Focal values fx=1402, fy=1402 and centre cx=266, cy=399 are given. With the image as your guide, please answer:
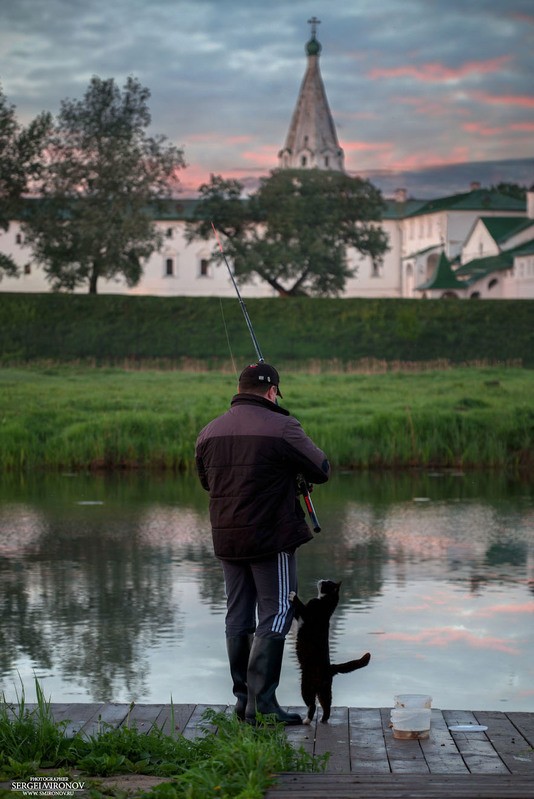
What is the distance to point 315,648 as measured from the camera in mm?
6707

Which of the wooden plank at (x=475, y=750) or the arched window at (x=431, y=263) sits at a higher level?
the arched window at (x=431, y=263)

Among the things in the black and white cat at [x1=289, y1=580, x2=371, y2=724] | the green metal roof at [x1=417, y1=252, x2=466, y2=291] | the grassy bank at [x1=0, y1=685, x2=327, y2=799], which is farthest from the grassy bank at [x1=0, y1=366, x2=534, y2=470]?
the green metal roof at [x1=417, y1=252, x2=466, y2=291]

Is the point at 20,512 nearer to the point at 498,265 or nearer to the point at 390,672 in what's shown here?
the point at 390,672

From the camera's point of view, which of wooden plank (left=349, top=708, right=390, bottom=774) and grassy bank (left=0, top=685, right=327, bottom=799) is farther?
wooden plank (left=349, top=708, right=390, bottom=774)

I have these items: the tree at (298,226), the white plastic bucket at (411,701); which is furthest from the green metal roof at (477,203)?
the white plastic bucket at (411,701)

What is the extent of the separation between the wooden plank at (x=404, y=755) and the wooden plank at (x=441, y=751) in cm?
3

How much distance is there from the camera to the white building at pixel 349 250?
117m

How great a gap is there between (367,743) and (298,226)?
70.8m

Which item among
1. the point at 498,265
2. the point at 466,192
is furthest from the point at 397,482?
the point at 466,192

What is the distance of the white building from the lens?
117m

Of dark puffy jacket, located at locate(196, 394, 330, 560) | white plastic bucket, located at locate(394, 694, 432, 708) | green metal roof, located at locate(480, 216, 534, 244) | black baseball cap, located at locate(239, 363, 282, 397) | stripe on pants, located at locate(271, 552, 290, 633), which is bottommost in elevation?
white plastic bucket, located at locate(394, 694, 432, 708)

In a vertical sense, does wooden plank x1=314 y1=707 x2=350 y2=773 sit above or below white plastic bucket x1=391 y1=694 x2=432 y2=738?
below

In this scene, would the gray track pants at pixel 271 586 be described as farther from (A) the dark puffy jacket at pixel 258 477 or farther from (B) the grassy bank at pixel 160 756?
(B) the grassy bank at pixel 160 756

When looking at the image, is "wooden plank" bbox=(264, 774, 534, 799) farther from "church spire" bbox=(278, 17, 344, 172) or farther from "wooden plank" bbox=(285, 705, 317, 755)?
"church spire" bbox=(278, 17, 344, 172)
